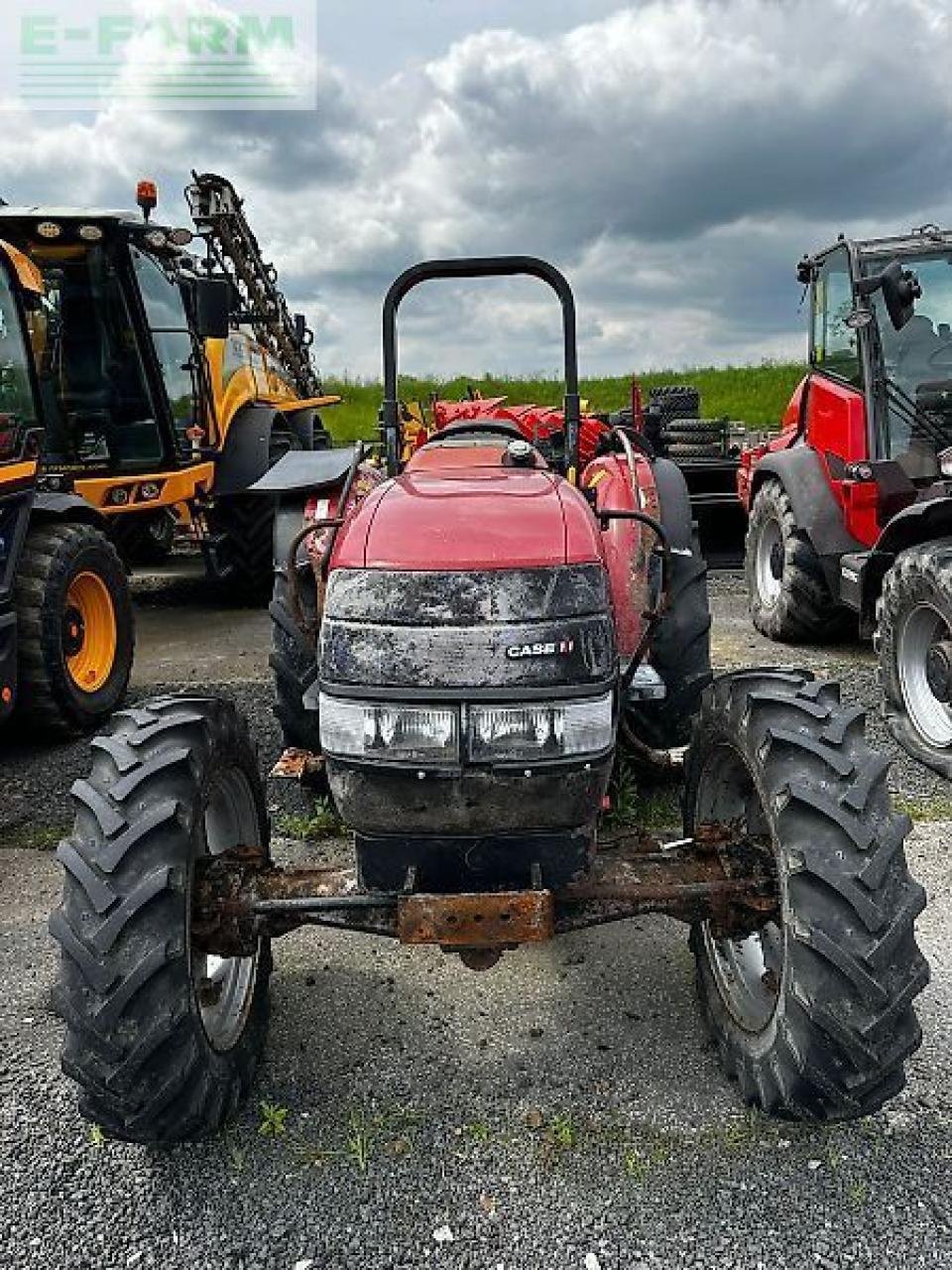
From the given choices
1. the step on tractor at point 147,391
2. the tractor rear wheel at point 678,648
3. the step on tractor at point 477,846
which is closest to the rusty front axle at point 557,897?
the step on tractor at point 477,846

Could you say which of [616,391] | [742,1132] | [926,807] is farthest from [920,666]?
[616,391]

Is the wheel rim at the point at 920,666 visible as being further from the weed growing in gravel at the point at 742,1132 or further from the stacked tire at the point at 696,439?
the stacked tire at the point at 696,439

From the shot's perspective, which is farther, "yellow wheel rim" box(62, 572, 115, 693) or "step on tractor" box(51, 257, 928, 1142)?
"yellow wheel rim" box(62, 572, 115, 693)

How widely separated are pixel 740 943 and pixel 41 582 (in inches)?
138

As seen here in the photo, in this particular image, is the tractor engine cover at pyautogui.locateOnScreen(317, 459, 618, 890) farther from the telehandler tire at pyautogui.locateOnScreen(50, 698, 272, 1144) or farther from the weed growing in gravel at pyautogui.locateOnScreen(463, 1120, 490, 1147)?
the weed growing in gravel at pyautogui.locateOnScreen(463, 1120, 490, 1147)

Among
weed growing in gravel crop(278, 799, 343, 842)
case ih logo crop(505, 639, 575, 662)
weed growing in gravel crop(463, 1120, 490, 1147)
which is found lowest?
weed growing in gravel crop(463, 1120, 490, 1147)

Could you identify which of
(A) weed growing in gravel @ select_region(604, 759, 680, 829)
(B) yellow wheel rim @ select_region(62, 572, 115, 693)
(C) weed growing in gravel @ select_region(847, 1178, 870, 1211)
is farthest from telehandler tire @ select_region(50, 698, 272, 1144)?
(B) yellow wheel rim @ select_region(62, 572, 115, 693)

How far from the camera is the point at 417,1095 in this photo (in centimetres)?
249

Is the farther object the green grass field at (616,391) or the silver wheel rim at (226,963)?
the green grass field at (616,391)

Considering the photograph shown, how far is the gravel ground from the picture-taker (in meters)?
2.08

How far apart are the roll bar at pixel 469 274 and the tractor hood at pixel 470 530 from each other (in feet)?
2.04

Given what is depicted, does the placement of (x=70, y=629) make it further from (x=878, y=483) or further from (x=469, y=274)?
(x=878, y=483)

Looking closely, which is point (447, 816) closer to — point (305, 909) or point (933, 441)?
point (305, 909)

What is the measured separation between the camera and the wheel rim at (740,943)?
247cm
